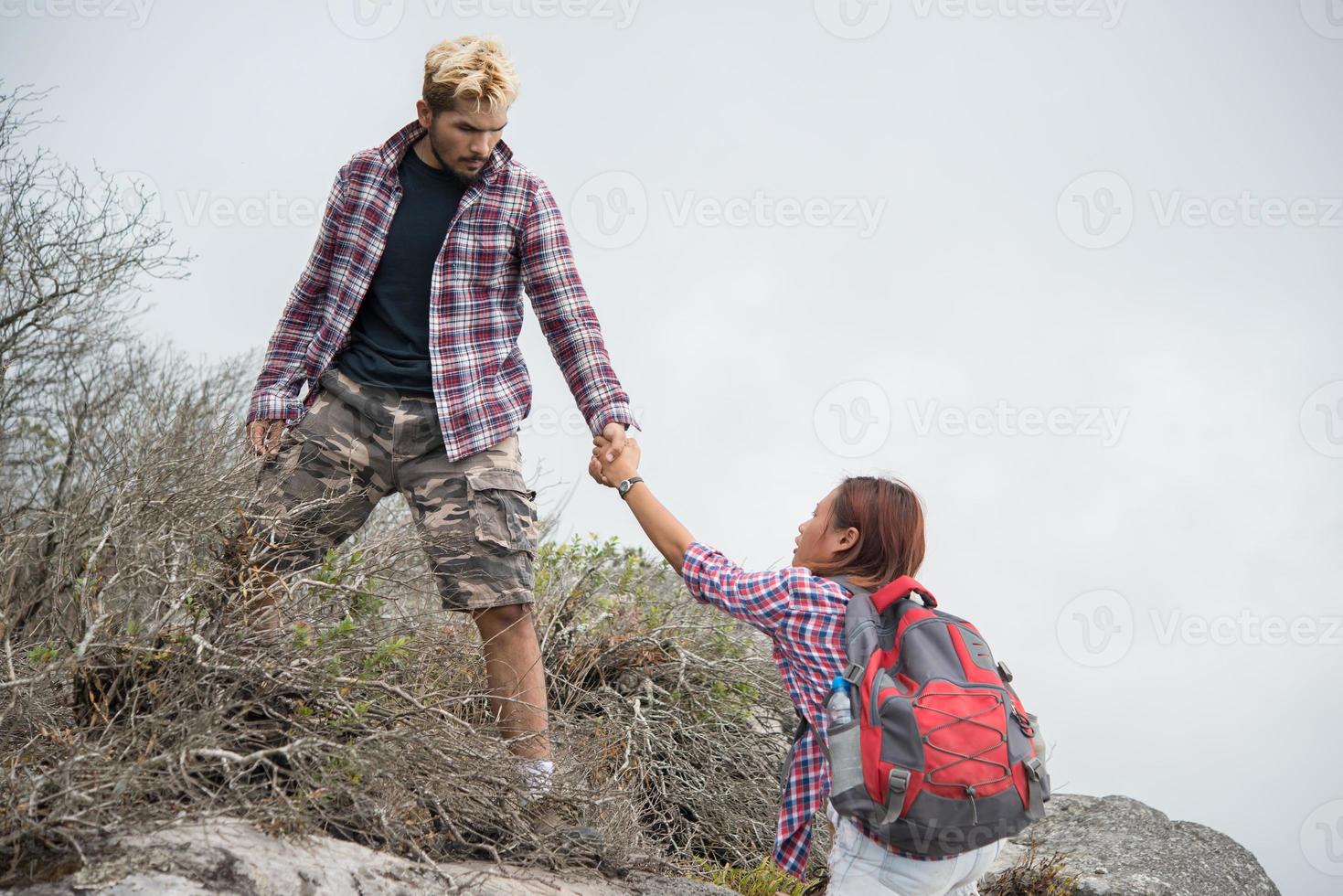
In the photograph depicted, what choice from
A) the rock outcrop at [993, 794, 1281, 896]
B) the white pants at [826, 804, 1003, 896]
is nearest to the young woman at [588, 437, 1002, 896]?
the white pants at [826, 804, 1003, 896]

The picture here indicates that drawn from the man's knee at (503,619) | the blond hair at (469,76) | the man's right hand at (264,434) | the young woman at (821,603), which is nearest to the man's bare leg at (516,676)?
the man's knee at (503,619)

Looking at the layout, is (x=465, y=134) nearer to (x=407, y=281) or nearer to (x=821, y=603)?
(x=407, y=281)

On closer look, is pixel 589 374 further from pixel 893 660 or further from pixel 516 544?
pixel 893 660

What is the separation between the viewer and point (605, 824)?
3.56 meters

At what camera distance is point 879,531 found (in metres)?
3.23

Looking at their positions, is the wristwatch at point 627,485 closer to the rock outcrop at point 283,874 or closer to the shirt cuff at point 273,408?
the rock outcrop at point 283,874

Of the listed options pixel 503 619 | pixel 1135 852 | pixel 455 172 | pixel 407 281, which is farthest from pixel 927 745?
pixel 1135 852

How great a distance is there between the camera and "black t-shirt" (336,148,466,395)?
390cm

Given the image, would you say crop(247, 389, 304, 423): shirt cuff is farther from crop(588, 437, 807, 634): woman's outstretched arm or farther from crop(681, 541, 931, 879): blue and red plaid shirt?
crop(681, 541, 931, 879): blue and red plaid shirt

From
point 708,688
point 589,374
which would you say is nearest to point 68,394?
point 708,688

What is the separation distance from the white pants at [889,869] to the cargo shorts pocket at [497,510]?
1.37 meters

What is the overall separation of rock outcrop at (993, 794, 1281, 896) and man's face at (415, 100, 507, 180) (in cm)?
399

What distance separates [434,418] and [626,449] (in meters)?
0.65

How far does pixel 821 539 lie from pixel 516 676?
3.63 feet
